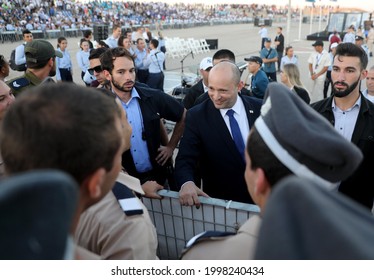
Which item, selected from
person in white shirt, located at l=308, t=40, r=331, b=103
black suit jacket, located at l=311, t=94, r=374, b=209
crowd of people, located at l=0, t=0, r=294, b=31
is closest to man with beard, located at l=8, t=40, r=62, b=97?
black suit jacket, located at l=311, t=94, r=374, b=209

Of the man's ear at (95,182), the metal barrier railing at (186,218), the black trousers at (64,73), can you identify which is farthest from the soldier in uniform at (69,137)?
the black trousers at (64,73)

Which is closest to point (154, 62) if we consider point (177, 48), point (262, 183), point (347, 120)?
point (347, 120)

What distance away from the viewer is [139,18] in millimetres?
43062

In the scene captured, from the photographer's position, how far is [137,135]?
300 cm

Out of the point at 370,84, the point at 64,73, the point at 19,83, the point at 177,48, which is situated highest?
the point at 19,83

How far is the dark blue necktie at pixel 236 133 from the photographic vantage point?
106 inches

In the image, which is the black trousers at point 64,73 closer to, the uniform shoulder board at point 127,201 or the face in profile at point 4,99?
the face in profile at point 4,99

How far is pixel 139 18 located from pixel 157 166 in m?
43.6

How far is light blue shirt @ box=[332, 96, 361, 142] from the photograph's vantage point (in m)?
2.73

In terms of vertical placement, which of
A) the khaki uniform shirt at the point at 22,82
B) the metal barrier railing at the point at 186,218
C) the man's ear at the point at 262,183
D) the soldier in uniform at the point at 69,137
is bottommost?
the metal barrier railing at the point at 186,218

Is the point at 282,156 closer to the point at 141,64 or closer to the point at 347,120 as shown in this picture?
the point at 347,120

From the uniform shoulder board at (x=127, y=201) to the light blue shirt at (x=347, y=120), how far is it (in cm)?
201

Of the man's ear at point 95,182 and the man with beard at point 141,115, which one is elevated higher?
the man's ear at point 95,182

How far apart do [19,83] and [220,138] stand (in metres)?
2.33
